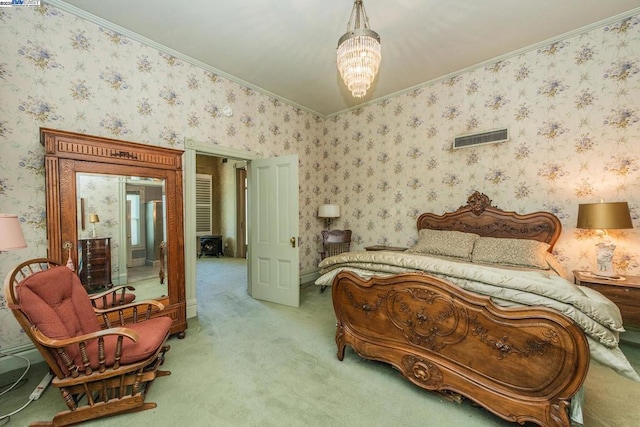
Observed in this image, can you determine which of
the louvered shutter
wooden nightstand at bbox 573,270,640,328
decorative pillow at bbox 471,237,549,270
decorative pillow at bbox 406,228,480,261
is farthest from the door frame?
the louvered shutter

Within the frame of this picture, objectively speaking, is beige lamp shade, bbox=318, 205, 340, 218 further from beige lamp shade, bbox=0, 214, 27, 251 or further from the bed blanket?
beige lamp shade, bbox=0, 214, 27, 251

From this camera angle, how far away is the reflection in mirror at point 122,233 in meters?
2.23

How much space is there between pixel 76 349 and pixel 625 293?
13.8 feet

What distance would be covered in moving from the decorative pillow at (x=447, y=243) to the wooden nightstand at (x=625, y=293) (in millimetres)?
1016

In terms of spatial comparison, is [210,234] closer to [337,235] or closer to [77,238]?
[337,235]

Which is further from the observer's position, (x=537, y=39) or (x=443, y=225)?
(x=443, y=225)

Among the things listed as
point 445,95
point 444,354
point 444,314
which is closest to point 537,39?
point 445,95

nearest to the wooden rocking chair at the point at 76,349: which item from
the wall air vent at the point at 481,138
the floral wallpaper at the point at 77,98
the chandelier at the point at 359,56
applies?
the floral wallpaper at the point at 77,98

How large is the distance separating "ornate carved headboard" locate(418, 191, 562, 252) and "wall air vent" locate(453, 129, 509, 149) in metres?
0.67

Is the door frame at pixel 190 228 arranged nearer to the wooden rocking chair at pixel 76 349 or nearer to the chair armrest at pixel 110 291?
the chair armrest at pixel 110 291

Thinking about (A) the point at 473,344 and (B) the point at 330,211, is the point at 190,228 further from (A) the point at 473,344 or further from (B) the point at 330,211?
(A) the point at 473,344

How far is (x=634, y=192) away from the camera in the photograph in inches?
101

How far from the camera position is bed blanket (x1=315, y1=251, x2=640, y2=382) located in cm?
125

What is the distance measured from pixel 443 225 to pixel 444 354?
227cm
